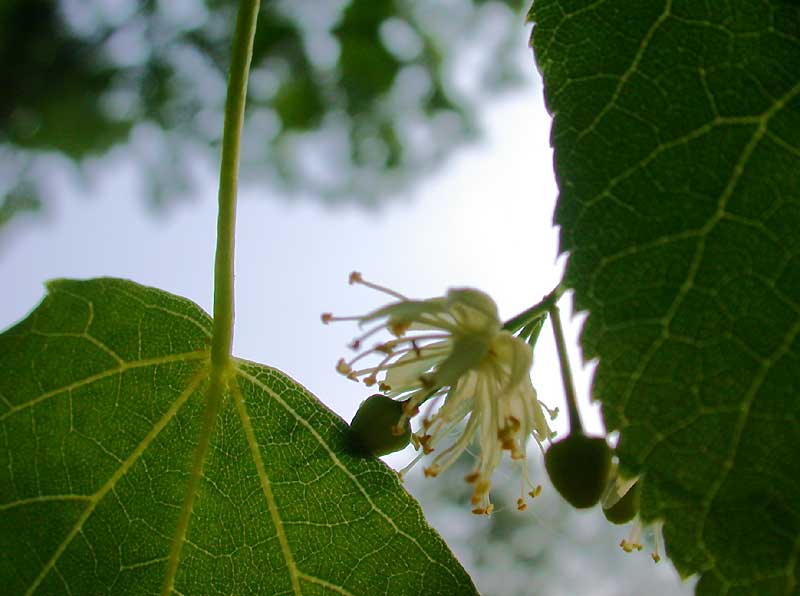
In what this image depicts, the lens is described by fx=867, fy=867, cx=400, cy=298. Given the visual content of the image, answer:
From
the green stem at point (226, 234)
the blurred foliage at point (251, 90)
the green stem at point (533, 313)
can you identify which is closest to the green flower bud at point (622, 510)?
the green stem at point (533, 313)

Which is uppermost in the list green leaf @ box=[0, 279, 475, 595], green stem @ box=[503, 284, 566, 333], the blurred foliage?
the blurred foliage

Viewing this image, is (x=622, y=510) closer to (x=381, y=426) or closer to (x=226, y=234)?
(x=381, y=426)

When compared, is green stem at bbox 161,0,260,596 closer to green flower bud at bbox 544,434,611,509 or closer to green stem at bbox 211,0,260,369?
green stem at bbox 211,0,260,369

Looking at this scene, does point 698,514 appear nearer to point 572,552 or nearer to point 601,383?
point 601,383

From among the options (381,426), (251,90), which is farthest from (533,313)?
(251,90)

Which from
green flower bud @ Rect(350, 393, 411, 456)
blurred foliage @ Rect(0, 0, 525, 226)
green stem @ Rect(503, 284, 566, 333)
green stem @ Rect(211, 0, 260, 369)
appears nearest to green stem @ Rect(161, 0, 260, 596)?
green stem @ Rect(211, 0, 260, 369)

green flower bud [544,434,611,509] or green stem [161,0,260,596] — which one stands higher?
green stem [161,0,260,596]
